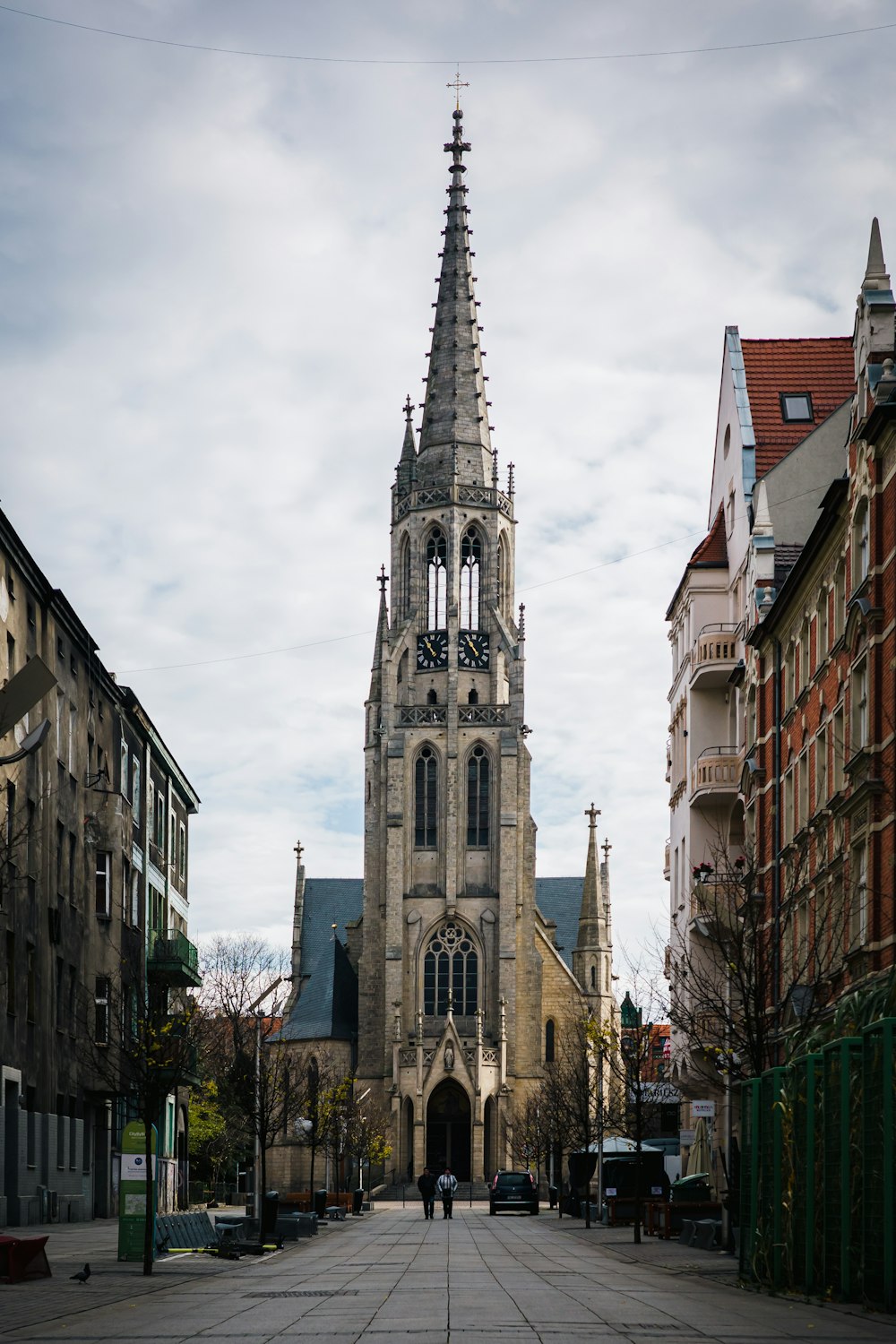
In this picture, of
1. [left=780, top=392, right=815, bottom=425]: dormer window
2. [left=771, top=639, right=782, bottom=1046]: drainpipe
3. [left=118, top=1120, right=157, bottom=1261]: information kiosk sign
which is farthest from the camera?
[left=780, top=392, right=815, bottom=425]: dormer window

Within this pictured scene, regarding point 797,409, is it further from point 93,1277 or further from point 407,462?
point 407,462

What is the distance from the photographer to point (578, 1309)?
795 inches

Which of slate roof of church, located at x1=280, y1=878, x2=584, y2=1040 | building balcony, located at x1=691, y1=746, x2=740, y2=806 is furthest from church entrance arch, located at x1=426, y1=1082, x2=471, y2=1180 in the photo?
building balcony, located at x1=691, y1=746, x2=740, y2=806

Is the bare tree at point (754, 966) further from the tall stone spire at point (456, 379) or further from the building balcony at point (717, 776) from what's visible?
the tall stone spire at point (456, 379)

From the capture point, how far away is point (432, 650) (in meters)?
108

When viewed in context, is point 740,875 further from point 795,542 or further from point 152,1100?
point 152,1100

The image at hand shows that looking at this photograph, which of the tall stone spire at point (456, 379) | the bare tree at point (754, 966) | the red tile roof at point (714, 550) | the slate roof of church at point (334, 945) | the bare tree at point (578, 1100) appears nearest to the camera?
the bare tree at point (754, 966)

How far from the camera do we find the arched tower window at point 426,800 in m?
106

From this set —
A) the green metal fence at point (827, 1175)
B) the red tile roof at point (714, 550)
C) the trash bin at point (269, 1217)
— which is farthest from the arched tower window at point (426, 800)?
the green metal fence at point (827, 1175)

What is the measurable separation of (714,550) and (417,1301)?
3097 centimetres

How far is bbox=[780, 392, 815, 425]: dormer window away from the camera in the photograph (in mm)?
48000

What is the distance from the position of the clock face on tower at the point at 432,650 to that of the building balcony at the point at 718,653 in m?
60.3

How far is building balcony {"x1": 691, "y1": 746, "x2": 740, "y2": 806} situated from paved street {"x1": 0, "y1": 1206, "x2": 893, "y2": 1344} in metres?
12.3

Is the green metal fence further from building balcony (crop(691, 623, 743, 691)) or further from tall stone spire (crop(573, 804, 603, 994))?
tall stone spire (crop(573, 804, 603, 994))
